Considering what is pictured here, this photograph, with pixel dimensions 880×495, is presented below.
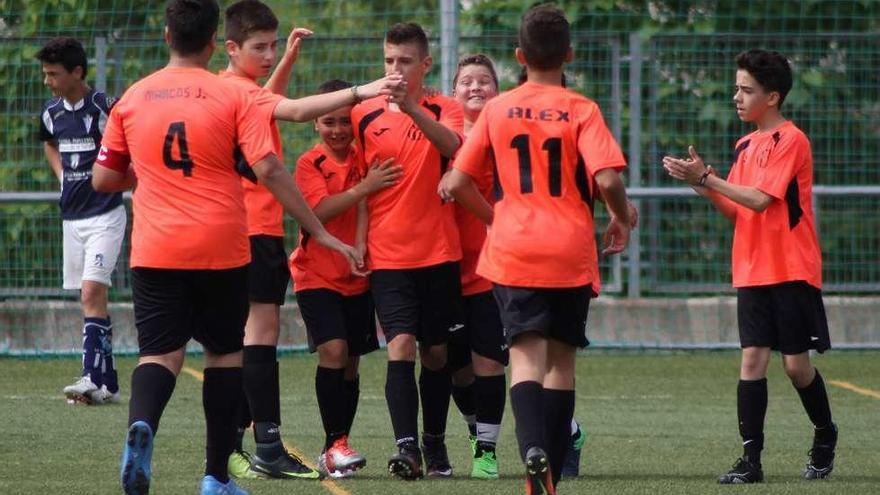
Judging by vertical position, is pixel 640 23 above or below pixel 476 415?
above

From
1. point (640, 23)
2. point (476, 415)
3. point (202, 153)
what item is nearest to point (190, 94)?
point (202, 153)

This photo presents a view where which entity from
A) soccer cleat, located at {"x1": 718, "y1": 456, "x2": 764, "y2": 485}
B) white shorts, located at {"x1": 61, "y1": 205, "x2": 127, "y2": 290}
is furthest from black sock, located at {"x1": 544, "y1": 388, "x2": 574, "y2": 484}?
white shorts, located at {"x1": 61, "y1": 205, "x2": 127, "y2": 290}

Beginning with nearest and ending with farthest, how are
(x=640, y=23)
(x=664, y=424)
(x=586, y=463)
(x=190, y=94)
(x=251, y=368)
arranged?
(x=190, y=94), (x=251, y=368), (x=586, y=463), (x=664, y=424), (x=640, y=23)

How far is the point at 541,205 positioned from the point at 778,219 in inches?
64.9

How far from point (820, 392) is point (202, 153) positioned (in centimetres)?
304

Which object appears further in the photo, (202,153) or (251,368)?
(251,368)

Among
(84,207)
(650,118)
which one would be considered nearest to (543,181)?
(84,207)

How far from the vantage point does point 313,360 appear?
13445mm

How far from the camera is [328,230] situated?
7.97m

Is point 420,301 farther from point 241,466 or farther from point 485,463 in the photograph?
point 241,466

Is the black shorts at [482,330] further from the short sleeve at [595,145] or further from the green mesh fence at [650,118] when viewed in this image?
the green mesh fence at [650,118]

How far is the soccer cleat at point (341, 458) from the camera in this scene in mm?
7812

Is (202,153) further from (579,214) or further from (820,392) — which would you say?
(820,392)

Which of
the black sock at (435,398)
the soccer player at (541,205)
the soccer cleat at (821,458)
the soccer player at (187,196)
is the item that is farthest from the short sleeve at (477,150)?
the soccer cleat at (821,458)
